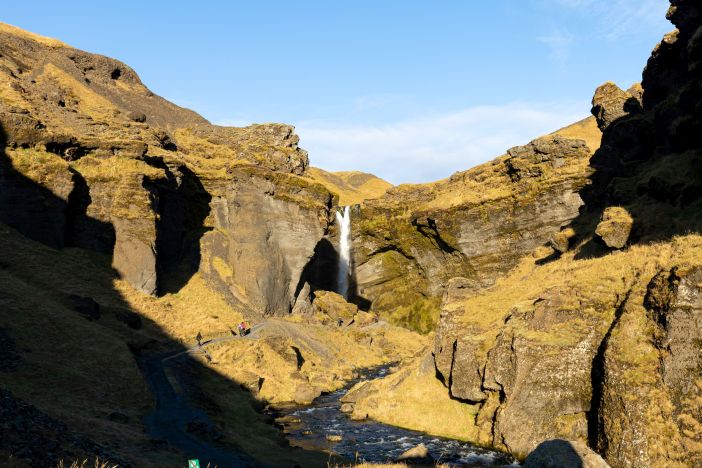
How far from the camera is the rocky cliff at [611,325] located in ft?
85.5

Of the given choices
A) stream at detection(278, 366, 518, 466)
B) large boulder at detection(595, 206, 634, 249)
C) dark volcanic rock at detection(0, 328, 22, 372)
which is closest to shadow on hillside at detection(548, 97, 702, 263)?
large boulder at detection(595, 206, 634, 249)

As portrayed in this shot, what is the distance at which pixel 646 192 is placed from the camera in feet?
144

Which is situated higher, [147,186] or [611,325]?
[147,186]

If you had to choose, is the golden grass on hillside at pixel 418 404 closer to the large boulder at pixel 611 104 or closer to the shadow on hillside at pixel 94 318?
the shadow on hillside at pixel 94 318

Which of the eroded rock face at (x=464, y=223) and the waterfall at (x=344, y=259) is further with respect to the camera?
the waterfall at (x=344, y=259)

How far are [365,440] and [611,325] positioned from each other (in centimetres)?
2010

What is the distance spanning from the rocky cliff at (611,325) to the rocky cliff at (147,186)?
4257 centimetres

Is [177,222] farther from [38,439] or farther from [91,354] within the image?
[38,439]

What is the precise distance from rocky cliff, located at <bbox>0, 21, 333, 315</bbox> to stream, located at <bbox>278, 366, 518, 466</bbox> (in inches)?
1469

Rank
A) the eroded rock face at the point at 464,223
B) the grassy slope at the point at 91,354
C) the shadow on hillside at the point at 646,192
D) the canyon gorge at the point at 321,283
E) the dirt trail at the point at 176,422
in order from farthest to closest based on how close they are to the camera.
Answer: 1. the eroded rock face at the point at 464,223
2. the shadow on hillside at the point at 646,192
3. the canyon gorge at the point at 321,283
4. the dirt trail at the point at 176,422
5. the grassy slope at the point at 91,354

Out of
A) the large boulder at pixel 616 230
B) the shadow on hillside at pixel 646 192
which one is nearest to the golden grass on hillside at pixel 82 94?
the shadow on hillside at pixel 646 192

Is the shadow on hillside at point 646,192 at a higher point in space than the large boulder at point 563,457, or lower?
higher

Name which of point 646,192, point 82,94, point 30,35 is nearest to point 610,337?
point 646,192

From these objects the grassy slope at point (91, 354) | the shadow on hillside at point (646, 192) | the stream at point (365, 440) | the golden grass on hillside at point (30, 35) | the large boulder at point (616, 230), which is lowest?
the stream at point (365, 440)
